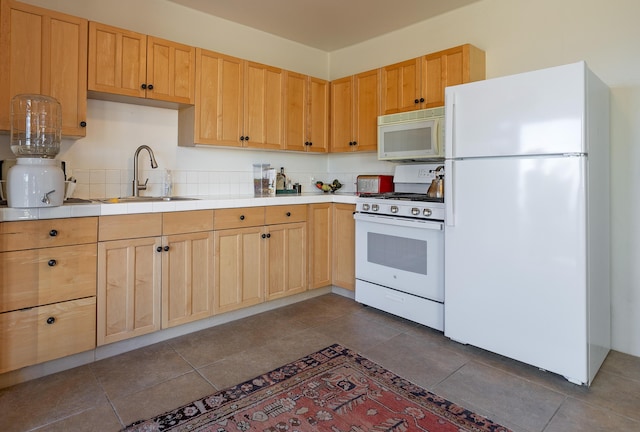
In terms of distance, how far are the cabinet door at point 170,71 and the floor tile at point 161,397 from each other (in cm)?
196

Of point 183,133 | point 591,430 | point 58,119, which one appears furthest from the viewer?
point 183,133

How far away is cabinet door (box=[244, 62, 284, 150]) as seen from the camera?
327 centimetres

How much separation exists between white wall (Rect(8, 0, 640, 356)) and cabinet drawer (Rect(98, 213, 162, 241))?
2.18ft

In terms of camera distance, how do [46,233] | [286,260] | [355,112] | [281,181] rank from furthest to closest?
[281,181] → [355,112] → [286,260] → [46,233]

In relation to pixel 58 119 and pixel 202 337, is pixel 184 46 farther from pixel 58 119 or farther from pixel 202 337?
pixel 202 337

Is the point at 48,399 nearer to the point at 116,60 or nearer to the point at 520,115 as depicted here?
the point at 116,60

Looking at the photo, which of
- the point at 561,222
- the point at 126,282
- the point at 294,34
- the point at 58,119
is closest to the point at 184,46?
the point at 58,119

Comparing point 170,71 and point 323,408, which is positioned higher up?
point 170,71

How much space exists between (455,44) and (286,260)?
94.5 inches

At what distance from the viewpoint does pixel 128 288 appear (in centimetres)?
236

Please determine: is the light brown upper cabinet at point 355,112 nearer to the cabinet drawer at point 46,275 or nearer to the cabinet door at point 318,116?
the cabinet door at point 318,116

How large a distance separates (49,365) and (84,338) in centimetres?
22

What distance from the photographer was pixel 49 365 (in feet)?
7.02

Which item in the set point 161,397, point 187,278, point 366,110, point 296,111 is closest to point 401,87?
point 366,110
